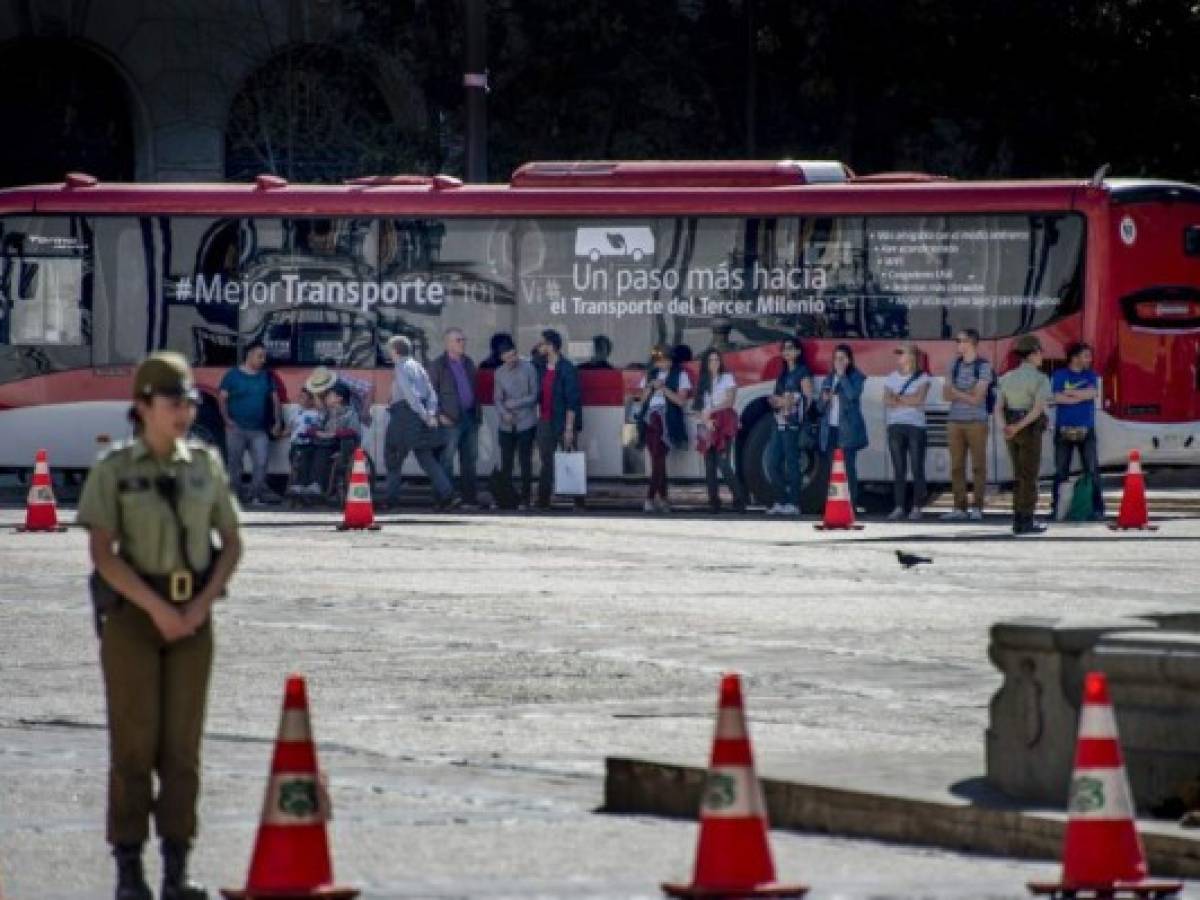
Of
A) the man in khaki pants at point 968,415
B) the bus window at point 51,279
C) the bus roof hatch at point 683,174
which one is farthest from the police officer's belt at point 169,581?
the bus window at point 51,279

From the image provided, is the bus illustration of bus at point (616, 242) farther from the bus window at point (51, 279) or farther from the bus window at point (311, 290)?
the bus window at point (51, 279)

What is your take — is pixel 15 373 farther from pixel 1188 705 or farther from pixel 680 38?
pixel 1188 705

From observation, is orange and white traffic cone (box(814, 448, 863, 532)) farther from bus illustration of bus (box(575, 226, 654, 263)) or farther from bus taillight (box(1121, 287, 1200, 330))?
Result: bus illustration of bus (box(575, 226, 654, 263))

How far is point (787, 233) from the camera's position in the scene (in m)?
33.6

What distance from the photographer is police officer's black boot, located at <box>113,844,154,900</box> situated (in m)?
9.57

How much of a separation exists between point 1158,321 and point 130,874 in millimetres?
23994

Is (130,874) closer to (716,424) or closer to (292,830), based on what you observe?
(292,830)

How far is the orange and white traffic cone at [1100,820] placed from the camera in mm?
9414

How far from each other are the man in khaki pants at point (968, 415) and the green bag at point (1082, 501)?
0.87 m

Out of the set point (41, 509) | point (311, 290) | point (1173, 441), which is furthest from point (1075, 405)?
point (311, 290)

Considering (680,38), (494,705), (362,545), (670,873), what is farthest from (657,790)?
(680,38)

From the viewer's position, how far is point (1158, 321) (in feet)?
107

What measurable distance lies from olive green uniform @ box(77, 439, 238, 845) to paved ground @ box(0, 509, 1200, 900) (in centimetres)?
49

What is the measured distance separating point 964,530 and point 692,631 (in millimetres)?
9904
